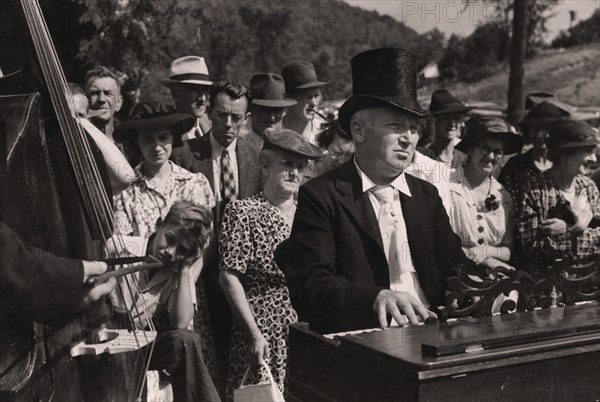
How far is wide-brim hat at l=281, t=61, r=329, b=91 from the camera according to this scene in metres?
5.51

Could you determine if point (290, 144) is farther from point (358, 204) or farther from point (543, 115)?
point (543, 115)

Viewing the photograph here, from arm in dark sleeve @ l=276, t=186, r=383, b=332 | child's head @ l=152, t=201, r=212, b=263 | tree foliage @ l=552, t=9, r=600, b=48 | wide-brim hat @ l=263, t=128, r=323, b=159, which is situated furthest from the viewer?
tree foliage @ l=552, t=9, r=600, b=48

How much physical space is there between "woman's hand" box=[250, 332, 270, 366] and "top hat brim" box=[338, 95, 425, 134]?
4.87 feet

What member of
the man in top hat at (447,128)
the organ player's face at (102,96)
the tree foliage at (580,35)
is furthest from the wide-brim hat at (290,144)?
the tree foliage at (580,35)

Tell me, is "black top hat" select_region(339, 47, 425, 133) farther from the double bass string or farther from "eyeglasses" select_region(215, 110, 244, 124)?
"eyeglasses" select_region(215, 110, 244, 124)

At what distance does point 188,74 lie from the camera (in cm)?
550

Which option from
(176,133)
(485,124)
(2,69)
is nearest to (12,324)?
(2,69)

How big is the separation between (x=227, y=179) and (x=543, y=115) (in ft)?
9.43

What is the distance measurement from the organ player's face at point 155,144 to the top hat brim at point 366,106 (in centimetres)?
157

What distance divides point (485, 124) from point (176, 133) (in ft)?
7.17

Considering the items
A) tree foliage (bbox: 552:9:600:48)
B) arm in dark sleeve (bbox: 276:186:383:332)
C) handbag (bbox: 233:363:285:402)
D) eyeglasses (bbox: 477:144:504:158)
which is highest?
tree foliage (bbox: 552:9:600:48)

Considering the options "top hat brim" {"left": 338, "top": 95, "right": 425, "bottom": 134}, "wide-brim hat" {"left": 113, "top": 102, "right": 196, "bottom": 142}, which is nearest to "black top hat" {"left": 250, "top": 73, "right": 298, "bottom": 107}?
"wide-brim hat" {"left": 113, "top": 102, "right": 196, "bottom": 142}

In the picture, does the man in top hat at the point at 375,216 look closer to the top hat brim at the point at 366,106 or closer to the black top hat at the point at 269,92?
the top hat brim at the point at 366,106

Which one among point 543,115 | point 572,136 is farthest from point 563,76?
point 572,136
